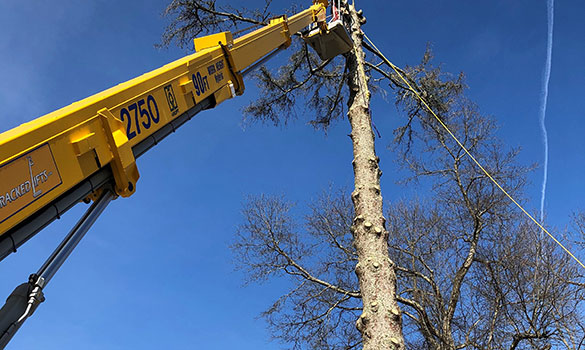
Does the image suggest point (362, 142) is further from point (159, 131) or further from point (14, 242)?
point (14, 242)

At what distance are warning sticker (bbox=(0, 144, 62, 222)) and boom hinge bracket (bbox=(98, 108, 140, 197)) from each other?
424 millimetres

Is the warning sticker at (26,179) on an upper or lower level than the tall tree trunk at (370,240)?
lower

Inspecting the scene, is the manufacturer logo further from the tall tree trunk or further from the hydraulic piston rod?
the tall tree trunk

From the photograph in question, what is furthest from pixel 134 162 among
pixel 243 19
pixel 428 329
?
pixel 428 329

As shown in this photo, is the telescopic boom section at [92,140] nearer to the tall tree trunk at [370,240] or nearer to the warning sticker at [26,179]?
the warning sticker at [26,179]

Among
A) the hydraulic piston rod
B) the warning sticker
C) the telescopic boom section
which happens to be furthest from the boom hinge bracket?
→ the warning sticker

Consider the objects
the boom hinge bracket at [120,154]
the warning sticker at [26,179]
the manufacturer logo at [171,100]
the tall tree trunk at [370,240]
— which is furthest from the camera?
the tall tree trunk at [370,240]

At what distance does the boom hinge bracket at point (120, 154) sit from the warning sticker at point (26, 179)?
1.39 ft

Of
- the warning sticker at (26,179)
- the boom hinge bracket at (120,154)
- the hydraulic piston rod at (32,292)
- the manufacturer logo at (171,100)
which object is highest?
the manufacturer logo at (171,100)

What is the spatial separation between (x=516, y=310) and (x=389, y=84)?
5.58m

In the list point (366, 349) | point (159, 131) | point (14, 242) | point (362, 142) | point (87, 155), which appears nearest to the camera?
point (14, 242)

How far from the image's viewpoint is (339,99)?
8023mm

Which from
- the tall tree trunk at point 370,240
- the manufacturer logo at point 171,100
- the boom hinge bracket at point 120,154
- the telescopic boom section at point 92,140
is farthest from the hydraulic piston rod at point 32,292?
the tall tree trunk at point 370,240

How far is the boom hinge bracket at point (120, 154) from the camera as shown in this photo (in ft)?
7.48
